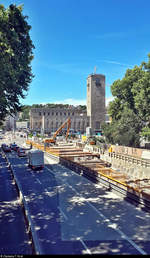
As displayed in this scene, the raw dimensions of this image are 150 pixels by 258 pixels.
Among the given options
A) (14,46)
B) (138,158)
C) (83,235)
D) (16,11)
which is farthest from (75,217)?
(138,158)

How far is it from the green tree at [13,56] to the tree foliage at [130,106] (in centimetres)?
2458

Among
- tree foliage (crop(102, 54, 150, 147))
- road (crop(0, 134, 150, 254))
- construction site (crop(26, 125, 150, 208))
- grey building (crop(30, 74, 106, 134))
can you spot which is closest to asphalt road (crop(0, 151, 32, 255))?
road (crop(0, 134, 150, 254))

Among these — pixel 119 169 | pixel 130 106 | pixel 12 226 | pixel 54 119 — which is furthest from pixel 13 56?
pixel 54 119

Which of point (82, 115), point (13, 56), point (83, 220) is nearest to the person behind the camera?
point (83, 220)

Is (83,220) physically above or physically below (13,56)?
below

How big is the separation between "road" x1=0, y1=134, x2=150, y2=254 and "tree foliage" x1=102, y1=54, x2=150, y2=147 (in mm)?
23515

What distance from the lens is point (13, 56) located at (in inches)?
752

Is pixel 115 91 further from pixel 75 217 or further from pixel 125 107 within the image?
pixel 75 217

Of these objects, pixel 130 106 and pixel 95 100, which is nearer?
pixel 130 106

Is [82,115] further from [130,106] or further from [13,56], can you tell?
[13,56]

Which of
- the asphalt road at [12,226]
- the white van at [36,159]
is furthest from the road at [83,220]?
the white van at [36,159]

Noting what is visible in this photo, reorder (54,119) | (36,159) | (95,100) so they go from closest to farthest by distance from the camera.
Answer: (36,159), (95,100), (54,119)

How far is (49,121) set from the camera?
12250 centimetres

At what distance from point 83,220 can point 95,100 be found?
325 ft
